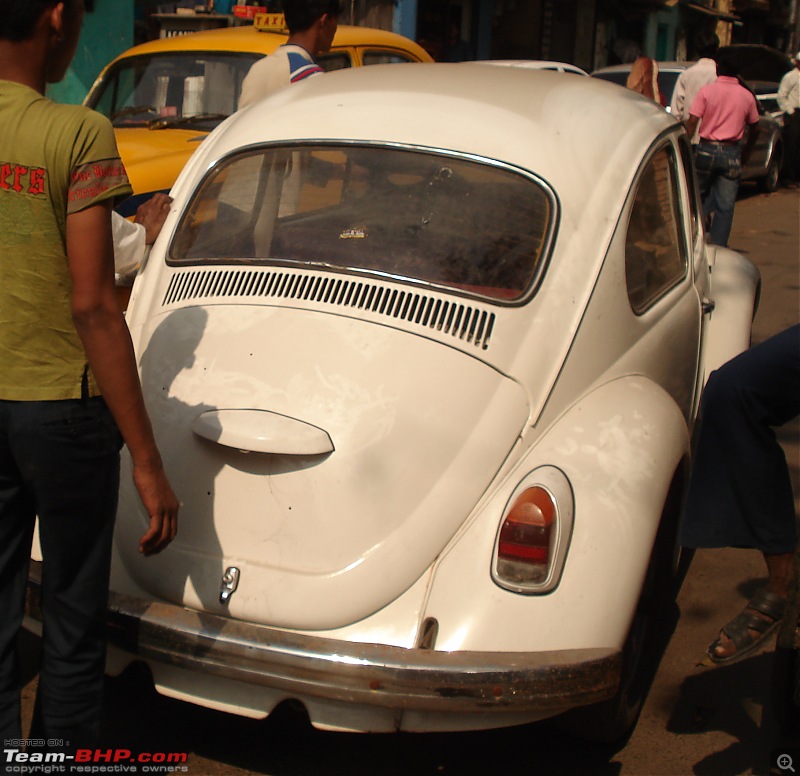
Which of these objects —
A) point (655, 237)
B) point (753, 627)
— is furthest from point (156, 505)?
point (655, 237)

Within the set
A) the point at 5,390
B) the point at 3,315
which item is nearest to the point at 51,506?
the point at 5,390

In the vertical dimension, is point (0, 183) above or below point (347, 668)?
above

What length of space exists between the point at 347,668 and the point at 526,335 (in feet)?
3.85

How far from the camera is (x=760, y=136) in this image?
14.7 meters

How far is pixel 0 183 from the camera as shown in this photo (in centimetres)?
225

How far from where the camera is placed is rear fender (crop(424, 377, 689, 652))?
273 cm

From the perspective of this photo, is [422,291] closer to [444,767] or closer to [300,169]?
[300,169]

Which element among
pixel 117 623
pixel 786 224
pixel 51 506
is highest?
pixel 51 506

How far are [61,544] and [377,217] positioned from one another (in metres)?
1.62

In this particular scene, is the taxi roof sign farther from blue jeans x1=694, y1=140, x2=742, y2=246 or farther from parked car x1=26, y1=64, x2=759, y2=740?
blue jeans x1=694, y1=140, x2=742, y2=246

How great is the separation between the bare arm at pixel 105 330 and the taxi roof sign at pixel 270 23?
A: 554 centimetres

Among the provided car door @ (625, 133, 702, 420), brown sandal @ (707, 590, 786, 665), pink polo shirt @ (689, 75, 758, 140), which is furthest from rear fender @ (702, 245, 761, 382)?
pink polo shirt @ (689, 75, 758, 140)

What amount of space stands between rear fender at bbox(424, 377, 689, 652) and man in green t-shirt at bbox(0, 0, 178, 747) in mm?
771

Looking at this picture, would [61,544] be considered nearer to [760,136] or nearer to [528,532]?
[528,532]
